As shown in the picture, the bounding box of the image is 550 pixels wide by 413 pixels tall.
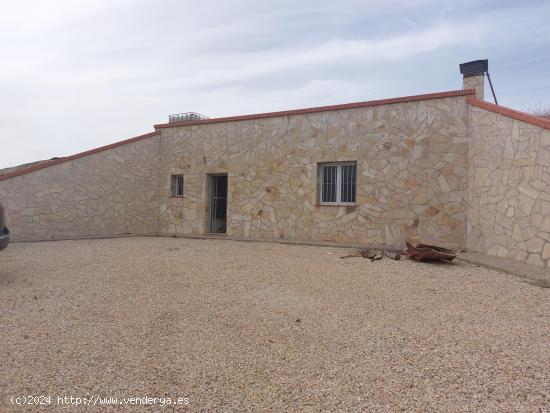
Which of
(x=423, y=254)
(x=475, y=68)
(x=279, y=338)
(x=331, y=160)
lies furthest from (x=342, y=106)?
(x=279, y=338)

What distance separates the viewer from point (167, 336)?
3719mm

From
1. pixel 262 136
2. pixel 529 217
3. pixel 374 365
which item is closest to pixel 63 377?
pixel 374 365

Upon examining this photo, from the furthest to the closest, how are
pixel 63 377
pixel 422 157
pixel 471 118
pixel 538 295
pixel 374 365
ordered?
pixel 422 157 < pixel 471 118 < pixel 538 295 < pixel 374 365 < pixel 63 377

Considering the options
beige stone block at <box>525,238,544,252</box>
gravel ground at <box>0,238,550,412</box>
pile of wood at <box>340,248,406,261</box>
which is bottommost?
gravel ground at <box>0,238,550,412</box>

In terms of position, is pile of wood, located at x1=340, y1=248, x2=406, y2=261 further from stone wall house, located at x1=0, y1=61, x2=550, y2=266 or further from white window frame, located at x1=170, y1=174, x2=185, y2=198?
white window frame, located at x1=170, y1=174, x2=185, y2=198

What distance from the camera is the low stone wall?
22.4ft

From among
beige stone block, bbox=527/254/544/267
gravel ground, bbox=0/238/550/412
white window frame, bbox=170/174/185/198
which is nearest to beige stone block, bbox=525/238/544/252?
beige stone block, bbox=527/254/544/267

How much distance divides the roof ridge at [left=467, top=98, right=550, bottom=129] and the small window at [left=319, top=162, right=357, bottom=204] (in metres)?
3.18

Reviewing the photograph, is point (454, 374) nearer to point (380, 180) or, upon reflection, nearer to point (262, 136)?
point (380, 180)

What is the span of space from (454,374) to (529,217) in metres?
5.39

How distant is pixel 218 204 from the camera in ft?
43.5

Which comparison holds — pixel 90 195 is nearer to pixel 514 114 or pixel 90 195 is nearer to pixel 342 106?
pixel 342 106

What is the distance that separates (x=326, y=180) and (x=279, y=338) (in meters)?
7.66

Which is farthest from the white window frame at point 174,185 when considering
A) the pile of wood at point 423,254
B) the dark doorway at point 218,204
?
the pile of wood at point 423,254
